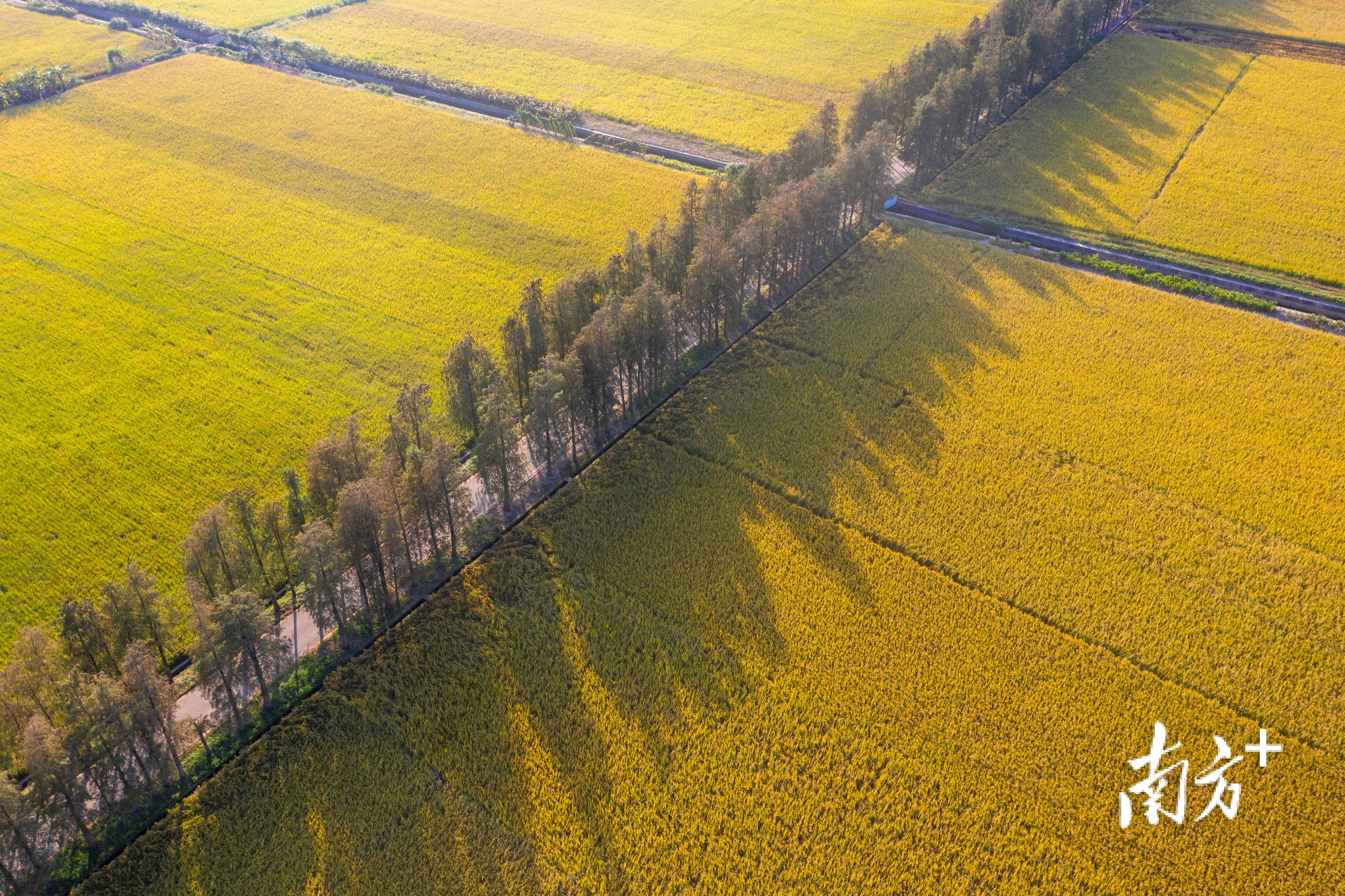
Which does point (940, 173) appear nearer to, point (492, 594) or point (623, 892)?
point (492, 594)

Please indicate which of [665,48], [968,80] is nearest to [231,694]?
[968,80]

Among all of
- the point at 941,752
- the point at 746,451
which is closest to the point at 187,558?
the point at 746,451

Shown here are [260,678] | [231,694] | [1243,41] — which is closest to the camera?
[231,694]

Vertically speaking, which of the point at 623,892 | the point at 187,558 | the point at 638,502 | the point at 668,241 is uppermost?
the point at 668,241

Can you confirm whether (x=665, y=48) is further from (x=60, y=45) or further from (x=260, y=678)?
(x=260, y=678)

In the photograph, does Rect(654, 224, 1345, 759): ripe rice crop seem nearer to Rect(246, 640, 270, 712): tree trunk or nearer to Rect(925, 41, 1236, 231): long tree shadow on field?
Rect(925, 41, 1236, 231): long tree shadow on field

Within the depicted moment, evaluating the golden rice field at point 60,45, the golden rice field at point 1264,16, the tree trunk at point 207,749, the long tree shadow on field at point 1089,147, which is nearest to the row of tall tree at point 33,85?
the golden rice field at point 60,45

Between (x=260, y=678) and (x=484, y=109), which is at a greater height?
(x=484, y=109)
